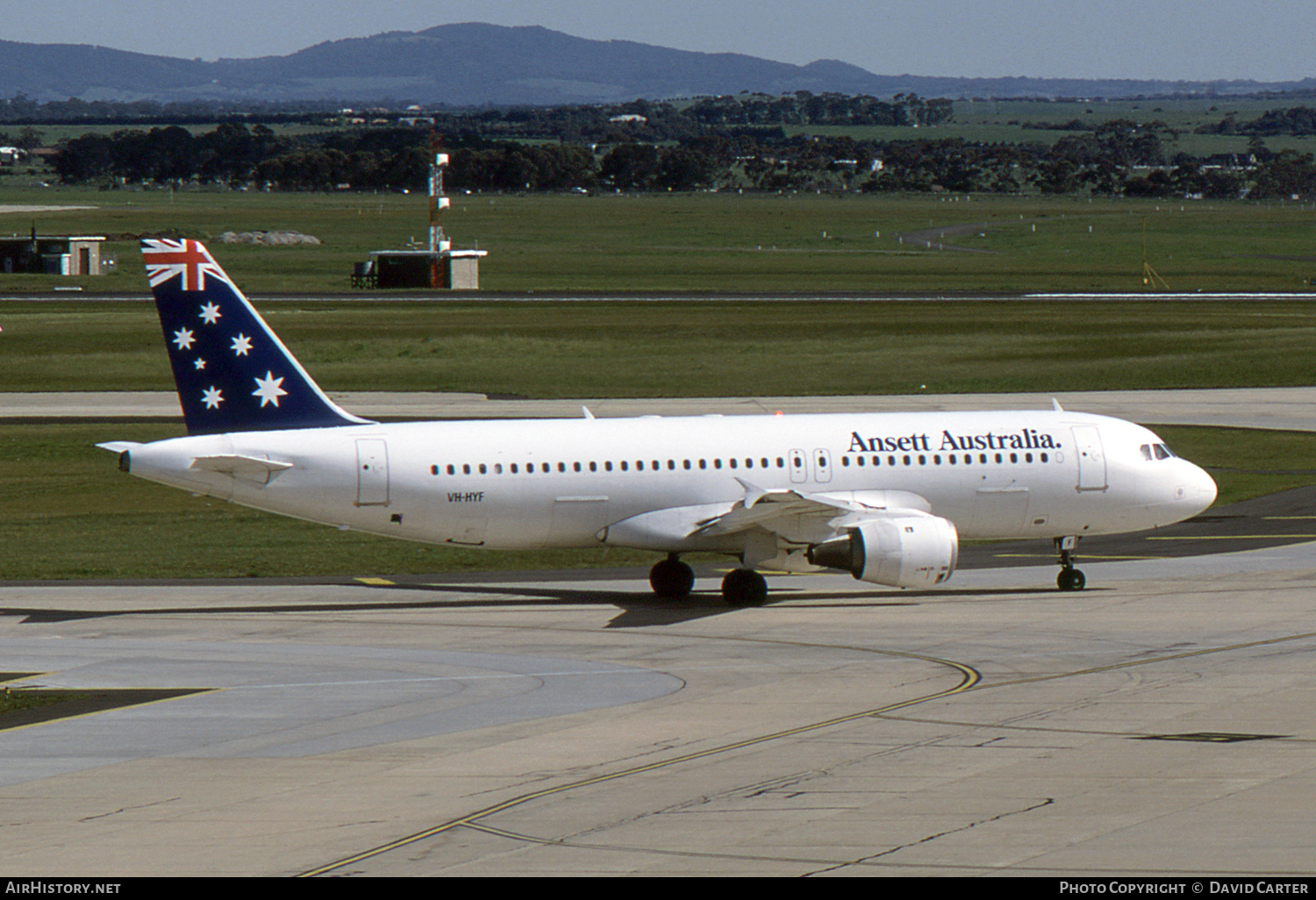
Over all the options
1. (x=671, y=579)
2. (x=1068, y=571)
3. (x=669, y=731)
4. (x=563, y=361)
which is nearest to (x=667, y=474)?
(x=671, y=579)

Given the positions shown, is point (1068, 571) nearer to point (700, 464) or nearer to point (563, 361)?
point (700, 464)

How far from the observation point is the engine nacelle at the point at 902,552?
38.3m

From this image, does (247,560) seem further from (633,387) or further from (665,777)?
(633,387)

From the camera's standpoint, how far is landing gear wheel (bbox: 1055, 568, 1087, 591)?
4231 cm

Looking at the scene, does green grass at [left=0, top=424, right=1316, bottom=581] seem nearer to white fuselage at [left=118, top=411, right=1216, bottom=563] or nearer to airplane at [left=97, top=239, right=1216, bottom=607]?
airplane at [left=97, top=239, right=1216, bottom=607]

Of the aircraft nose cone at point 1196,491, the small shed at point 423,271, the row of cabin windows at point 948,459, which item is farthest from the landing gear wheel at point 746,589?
the small shed at point 423,271

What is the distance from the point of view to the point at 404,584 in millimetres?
44562

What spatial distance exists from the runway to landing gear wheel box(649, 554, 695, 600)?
18.3 inches

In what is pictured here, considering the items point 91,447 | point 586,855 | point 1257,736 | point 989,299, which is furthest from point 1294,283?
point 586,855

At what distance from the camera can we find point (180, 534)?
50.9 meters

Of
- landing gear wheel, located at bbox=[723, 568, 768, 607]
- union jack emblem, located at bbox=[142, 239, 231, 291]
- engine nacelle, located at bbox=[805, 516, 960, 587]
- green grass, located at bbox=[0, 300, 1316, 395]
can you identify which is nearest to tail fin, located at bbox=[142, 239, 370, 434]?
union jack emblem, located at bbox=[142, 239, 231, 291]

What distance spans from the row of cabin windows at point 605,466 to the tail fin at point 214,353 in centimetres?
391

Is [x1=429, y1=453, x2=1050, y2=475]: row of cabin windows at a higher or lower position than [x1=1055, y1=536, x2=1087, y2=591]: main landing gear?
higher

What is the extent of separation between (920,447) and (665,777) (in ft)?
64.4
